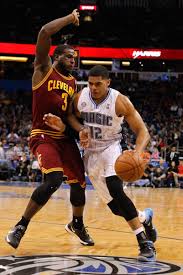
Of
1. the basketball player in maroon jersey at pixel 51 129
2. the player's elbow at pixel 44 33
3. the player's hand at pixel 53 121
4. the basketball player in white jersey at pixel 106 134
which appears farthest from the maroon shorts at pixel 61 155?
the player's elbow at pixel 44 33

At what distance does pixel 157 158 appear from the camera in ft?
60.0

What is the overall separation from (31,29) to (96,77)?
73.3 ft

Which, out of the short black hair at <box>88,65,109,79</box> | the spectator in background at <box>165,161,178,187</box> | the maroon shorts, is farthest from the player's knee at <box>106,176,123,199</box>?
the spectator in background at <box>165,161,178,187</box>

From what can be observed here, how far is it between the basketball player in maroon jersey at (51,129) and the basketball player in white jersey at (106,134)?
0.15 m

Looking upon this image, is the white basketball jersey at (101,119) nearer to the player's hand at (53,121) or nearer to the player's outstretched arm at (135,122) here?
the player's outstretched arm at (135,122)

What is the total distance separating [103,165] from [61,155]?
1.49 feet

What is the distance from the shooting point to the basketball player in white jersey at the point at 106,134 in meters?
4.83

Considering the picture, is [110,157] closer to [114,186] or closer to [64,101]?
[114,186]

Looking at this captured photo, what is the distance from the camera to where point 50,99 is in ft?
17.0

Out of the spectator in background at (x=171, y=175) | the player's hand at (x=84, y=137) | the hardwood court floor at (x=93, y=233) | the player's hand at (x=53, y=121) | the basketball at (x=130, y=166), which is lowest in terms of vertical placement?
the hardwood court floor at (x=93, y=233)

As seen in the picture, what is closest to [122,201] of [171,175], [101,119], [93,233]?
[101,119]

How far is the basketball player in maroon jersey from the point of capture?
4996 millimetres

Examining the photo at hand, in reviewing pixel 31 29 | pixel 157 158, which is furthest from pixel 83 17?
pixel 157 158

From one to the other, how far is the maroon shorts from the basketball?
0.67 m
